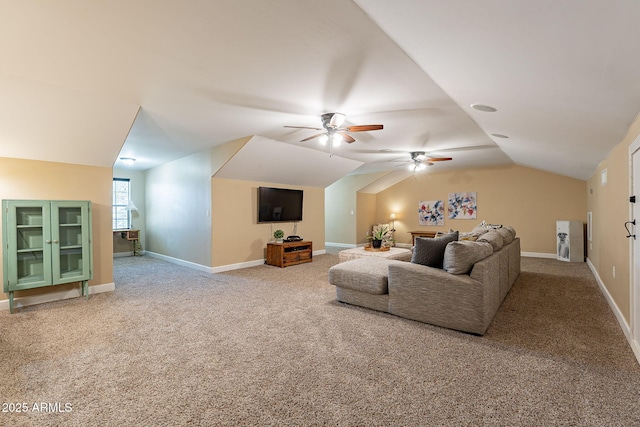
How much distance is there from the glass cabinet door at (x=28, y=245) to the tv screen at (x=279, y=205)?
348 cm

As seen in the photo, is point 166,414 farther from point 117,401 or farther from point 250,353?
point 250,353

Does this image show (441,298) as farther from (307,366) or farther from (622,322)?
(622,322)

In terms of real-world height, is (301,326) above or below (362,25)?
below

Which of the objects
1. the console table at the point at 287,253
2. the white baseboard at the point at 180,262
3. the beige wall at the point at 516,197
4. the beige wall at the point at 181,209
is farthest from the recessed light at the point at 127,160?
the beige wall at the point at 516,197

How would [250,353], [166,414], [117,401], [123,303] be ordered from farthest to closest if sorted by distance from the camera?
[123,303] < [250,353] < [117,401] < [166,414]

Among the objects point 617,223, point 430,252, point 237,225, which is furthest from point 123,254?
point 617,223

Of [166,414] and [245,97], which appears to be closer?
[166,414]

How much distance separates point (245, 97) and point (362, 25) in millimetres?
1698

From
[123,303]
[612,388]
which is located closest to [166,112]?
[123,303]

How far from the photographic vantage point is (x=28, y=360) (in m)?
2.42

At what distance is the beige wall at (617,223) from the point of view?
2.88m

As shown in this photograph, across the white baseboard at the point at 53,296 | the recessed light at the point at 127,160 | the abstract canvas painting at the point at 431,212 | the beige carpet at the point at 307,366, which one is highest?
the recessed light at the point at 127,160

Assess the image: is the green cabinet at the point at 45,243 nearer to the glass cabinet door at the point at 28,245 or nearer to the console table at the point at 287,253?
the glass cabinet door at the point at 28,245

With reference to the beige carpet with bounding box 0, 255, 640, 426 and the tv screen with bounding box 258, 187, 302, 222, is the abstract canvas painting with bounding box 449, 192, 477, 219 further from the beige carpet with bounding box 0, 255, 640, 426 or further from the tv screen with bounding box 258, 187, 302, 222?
the beige carpet with bounding box 0, 255, 640, 426
